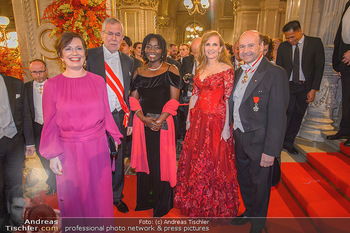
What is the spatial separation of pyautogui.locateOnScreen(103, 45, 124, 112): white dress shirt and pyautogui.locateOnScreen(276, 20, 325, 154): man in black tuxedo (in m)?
3.22

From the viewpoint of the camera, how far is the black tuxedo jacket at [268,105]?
2086 millimetres

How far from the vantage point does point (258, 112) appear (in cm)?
219

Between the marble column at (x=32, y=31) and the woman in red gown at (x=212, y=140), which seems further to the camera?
the marble column at (x=32, y=31)

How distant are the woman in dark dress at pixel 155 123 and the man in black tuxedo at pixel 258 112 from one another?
80 centimetres

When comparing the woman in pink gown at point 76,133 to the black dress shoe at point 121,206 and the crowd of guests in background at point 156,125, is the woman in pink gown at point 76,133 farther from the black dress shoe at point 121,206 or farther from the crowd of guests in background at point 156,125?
the black dress shoe at point 121,206

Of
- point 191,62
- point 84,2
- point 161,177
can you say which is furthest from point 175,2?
point 161,177

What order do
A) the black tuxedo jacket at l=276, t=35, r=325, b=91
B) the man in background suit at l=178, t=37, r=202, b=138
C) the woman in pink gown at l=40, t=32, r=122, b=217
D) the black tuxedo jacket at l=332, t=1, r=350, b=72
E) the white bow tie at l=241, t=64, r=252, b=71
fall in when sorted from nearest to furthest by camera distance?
1. the woman in pink gown at l=40, t=32, r=122, b=217
2. the white bow tie at l=241, t=64, r=252, b=71
3. the black tuxedo jacket at l=332, t=1, r=350, b=72
4. the black tuxedo jacket at l=276, t=35, r=325, b=91
5. the man in background suit at l=178, t=37, r=202, b=138

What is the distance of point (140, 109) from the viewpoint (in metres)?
2.74

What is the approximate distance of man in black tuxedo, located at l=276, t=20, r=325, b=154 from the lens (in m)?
3.93

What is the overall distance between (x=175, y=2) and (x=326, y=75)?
2422cm

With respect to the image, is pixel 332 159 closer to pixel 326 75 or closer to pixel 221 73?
pixel 326 75

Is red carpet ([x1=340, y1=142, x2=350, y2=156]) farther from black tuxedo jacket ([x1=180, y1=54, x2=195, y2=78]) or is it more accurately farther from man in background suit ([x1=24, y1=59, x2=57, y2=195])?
man in background suit ([x1=24, y1=59, x2=57, y2=195])

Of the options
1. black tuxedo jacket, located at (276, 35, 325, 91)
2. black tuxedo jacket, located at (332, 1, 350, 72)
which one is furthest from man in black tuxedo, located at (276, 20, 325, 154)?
black tuxedo jacket, located at (332, 1, 350, 72)

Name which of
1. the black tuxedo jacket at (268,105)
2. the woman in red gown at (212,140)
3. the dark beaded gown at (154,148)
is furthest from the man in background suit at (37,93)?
the black tuxedo jacket at (268,105)
